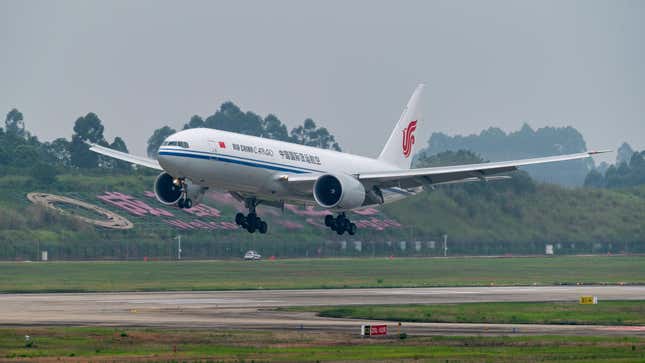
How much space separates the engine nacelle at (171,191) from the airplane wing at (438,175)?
5.73 m

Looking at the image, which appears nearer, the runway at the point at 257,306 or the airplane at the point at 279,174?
the runway at the point at 257,306

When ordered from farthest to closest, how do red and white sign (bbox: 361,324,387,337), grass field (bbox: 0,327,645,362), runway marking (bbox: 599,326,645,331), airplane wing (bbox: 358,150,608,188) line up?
airplane wing (bbox: 358,150,608,188) → runway marking (bbox: 599,326,645,331) → red and white sign (bbox: 361,324,387,337) → grass field (bbox: 0,327,645,362)

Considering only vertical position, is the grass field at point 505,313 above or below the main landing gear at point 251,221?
below

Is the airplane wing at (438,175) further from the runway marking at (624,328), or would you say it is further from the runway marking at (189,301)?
the runway marking at (624,328)

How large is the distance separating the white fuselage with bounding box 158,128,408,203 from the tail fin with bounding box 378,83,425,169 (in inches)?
464

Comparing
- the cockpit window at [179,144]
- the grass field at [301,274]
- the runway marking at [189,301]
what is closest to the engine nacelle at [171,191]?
the cockpit window at [179,144]

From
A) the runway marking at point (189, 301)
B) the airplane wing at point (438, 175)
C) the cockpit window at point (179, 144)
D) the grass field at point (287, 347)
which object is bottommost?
the grass field at point (287, 347)

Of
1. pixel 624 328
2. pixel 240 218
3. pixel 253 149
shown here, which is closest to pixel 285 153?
pixel 253 149

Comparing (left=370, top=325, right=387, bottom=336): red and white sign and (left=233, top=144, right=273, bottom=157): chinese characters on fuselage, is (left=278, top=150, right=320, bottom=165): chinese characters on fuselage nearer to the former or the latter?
(left=233, top=144, right=273, bottom=157): chinese characters on fuselage

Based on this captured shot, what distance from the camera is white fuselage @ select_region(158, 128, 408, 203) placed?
69875mm

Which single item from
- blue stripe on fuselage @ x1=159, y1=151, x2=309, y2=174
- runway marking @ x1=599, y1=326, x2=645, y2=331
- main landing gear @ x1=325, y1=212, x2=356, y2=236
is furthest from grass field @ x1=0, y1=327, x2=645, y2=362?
main landing gear @ x1=325, y1=212, x2=356, y2=236

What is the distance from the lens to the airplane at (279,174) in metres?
70.4

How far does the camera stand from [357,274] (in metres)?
103

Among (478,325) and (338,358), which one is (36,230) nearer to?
(478,325)
